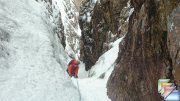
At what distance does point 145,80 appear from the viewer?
47.1ft

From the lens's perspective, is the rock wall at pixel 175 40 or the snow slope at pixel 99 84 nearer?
the rock wall at pixel 175 40

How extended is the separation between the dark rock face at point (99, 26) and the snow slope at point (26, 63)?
1168cm

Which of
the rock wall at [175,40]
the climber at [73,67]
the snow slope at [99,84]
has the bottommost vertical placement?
the snow slope at [99,84]

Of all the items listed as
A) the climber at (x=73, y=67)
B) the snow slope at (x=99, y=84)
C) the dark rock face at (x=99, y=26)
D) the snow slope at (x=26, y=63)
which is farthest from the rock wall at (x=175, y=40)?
the dark rock face at (x=99, y=26)

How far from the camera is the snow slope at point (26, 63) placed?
601 inches

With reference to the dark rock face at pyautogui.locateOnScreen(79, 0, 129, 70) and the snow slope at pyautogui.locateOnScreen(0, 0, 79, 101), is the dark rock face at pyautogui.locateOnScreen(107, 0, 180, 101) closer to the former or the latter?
the snow slope at pyautogui.locateOnScreen(0, 0, 79, 101)

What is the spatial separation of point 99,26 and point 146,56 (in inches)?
1020

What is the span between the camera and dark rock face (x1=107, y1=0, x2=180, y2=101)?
40.9 feet

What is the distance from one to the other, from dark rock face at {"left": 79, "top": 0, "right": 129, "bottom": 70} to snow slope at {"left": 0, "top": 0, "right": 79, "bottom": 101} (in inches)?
460

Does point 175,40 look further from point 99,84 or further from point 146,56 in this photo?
point 99,84

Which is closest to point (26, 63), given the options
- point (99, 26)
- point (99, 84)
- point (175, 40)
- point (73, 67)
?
point (73, 67)

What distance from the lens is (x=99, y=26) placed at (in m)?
40.2

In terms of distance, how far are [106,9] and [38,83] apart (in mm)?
23119

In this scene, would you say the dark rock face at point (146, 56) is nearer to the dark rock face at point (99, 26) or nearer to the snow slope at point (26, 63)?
the snow slope at point (26, 63)
